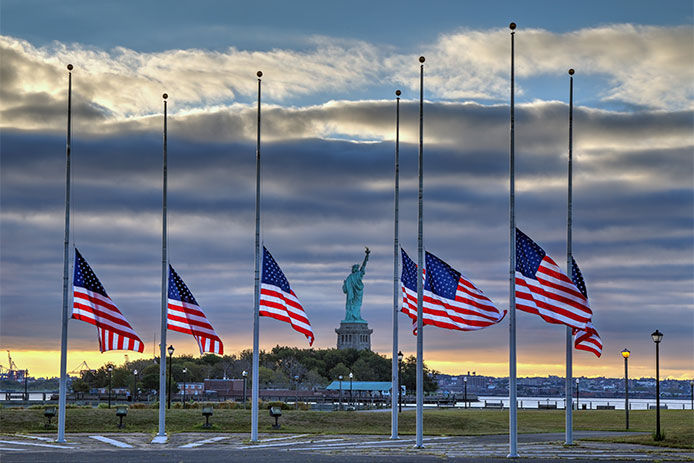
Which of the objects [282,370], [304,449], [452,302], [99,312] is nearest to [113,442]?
[99,312]

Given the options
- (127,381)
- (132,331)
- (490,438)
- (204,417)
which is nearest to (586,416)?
(490,438)

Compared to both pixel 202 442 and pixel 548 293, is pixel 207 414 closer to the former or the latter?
pixel 202 442

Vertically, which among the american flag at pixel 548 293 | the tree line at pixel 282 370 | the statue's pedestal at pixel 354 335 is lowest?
the tree line at pixel 282 370

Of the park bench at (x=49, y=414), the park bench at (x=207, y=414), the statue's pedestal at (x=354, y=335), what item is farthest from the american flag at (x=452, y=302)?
the statue's pedestal at (x=354, y=335)

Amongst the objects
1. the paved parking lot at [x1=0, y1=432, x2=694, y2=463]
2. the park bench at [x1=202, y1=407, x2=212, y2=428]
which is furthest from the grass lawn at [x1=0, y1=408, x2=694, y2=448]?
the paved parking lot at [x1=0, y1=432, x2=694, y2=463]

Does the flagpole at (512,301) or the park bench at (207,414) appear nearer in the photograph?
the flagpole at (512,301)

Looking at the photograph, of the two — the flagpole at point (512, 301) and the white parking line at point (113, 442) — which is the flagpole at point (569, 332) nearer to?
the flagpole at point (512, 301)

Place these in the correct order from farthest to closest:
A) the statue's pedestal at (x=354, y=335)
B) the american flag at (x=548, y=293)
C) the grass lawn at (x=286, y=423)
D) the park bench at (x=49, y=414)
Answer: the statue's pedestal at (x=354, y=335)
the grass lawn at (x=286, y=423)
the park bench at (x=49, y=414)
the american flag at (x=548, y=293)

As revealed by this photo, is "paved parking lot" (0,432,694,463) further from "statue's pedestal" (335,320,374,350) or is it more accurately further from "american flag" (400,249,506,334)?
"statue's pedestal" (335,320,374,350)

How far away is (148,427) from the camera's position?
50.3 m

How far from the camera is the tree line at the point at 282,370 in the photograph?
144 m

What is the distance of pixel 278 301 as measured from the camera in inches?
1560

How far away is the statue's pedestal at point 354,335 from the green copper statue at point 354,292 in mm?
858

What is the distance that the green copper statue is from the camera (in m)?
153
